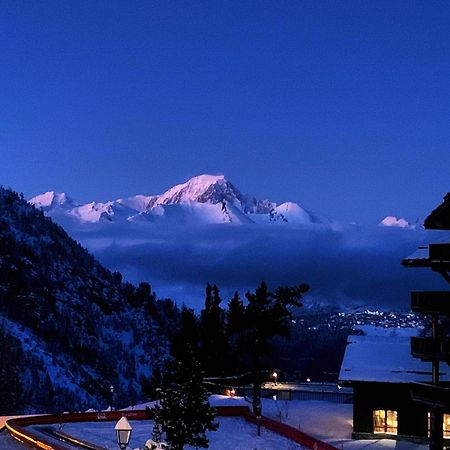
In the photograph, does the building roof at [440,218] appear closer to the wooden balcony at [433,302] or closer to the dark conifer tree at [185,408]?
the wooden balcony at [433,302]

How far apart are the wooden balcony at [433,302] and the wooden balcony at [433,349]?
A: 4.46 feet

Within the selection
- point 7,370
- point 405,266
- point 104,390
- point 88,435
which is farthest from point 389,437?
point 104,390

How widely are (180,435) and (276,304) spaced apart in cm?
1729

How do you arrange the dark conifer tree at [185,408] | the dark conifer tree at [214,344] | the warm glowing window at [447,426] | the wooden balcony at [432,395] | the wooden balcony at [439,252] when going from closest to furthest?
the wooden balcony at [439,252]
the wooden balcony at [432,395]
the dark conifer tree at [185,408]
the warm glowing window at [447,426]
the dark conifer tree at [214,344]

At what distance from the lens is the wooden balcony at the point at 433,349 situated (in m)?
29.6

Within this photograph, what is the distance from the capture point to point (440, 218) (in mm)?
30172

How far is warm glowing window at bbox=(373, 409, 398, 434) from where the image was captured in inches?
1593

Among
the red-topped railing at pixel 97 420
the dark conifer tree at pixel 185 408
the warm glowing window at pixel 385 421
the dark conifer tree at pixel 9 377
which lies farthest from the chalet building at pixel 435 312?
the dark conifer tree at pixel 9 377

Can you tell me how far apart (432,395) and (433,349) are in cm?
195

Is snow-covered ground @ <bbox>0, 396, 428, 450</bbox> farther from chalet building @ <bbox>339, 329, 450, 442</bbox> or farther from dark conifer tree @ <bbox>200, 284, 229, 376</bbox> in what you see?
dark conifer tree @ <bbox>200, 284, 229, 376</bbox>

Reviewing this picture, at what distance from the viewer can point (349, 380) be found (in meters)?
40.1

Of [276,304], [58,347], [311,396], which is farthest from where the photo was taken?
[58,347]

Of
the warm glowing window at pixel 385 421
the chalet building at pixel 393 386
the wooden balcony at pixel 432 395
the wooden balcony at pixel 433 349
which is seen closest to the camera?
the wooden balcony at pixel 432 395

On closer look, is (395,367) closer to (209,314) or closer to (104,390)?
(209,314)
